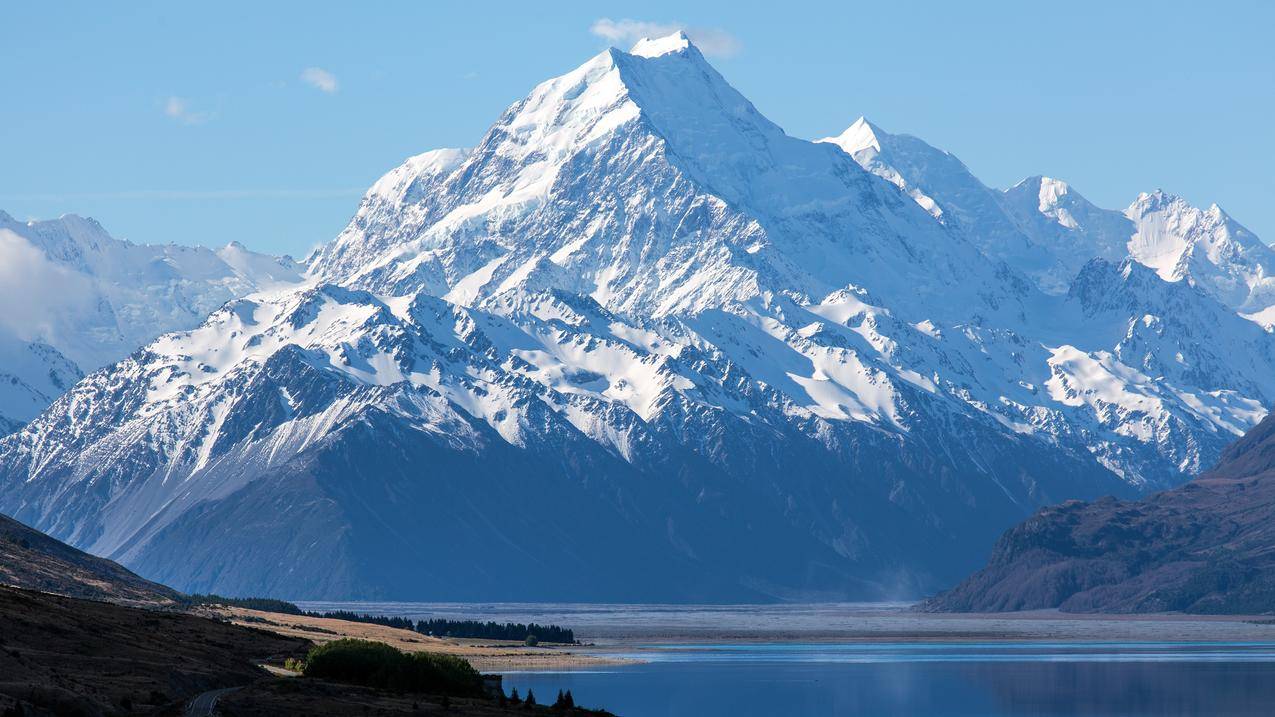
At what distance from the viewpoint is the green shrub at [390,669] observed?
14312cm

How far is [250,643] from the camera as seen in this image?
190 m

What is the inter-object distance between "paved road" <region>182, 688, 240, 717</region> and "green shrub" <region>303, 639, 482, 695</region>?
8586 mm

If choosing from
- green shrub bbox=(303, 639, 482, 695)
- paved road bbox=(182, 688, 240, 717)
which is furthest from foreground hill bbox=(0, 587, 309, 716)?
green shrub bbox=(303, 639, 482, 695)

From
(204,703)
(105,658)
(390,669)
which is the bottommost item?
(204,703)

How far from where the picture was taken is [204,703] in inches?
4941

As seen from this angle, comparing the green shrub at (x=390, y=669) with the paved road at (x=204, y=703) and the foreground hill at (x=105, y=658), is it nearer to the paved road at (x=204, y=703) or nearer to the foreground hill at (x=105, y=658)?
the foreground hill at (x=105, y=658)

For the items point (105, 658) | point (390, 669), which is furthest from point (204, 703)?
point (390, 669)

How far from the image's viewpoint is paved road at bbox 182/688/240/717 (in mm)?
118450

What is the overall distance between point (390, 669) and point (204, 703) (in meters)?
19.9

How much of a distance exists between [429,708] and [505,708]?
7640 millimetres

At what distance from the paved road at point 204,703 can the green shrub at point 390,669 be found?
Answer: 8586 millimetres

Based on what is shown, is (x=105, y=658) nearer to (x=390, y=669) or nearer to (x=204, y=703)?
(x=204, y=703)

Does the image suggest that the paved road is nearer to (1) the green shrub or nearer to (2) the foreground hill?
(2) the foreground hill

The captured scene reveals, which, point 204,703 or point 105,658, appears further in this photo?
point 105,658
